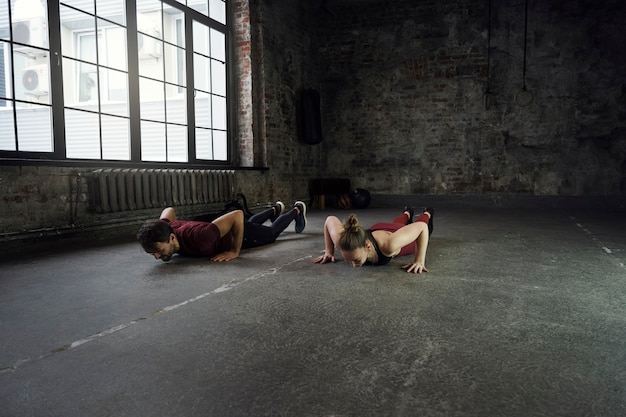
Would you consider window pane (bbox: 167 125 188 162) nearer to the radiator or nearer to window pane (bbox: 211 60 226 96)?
the radiator

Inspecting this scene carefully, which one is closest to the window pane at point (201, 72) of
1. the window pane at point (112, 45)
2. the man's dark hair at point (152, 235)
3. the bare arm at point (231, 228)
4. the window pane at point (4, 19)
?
the window pane at point (112, 45)

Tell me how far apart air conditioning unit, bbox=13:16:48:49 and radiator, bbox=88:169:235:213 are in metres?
1.45

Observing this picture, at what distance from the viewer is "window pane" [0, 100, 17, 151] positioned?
4.22 m

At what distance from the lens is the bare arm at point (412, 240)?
3.13 metres

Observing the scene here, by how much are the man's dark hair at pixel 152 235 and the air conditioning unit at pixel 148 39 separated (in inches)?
139

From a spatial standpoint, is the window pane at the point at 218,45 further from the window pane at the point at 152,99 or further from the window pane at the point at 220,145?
the window pane at the point at 152,99

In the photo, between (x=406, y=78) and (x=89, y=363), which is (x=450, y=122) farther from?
(x=89, y=363)

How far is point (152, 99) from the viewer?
238 inches

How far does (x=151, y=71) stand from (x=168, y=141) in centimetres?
99

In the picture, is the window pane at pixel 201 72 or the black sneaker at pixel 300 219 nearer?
the black sneaker at pixel 300 219

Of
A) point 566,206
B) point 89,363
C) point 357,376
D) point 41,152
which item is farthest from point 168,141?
point 566,206

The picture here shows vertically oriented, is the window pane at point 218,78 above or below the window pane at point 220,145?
above

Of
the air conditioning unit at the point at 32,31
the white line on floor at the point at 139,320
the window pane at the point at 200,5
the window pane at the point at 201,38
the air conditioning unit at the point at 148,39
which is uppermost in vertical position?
the window pane at the point at 200,5

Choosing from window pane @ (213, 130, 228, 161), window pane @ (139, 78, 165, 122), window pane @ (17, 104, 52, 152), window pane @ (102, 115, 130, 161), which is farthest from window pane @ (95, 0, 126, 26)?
window pane @ (213, 130, 228, 161)
